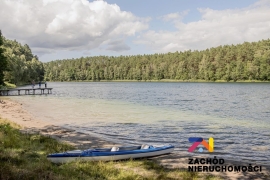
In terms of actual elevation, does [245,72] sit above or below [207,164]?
above

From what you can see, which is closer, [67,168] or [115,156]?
[67,168]

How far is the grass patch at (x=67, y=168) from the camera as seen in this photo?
7.88 meters

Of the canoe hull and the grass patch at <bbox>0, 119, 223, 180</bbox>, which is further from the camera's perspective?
the canoe hull

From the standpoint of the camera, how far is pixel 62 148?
12992 millimetres

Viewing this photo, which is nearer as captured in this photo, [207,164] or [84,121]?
[207,164]

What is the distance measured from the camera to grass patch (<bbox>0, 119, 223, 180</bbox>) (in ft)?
25.8

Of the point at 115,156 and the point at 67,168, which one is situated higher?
the point at 67,168

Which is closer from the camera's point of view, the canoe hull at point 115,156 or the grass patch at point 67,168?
the grass patch at point 67,168

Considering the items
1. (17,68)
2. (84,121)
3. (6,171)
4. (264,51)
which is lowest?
(84,121)

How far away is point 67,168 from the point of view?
9.43m

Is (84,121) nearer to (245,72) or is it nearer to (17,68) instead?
(17,68)

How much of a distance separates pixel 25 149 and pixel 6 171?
15.4 feet

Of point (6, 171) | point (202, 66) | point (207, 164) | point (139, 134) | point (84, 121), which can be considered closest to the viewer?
point (6, 171)

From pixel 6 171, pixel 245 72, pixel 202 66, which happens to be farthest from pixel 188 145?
pixel 202 66
